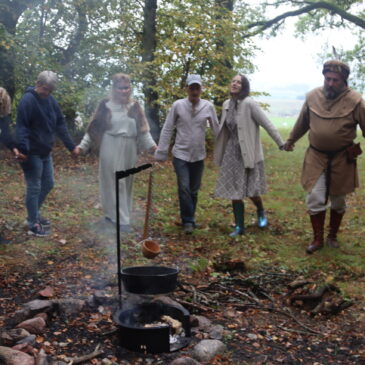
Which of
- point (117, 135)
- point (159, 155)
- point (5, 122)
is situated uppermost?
point (5, 122)

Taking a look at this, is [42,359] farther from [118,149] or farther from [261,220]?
[261,220]

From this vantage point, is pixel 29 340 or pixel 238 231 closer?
pixel 29 340

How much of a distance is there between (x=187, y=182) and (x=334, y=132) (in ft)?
6.78

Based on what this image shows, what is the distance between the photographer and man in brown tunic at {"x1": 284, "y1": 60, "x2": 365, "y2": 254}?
6.03m

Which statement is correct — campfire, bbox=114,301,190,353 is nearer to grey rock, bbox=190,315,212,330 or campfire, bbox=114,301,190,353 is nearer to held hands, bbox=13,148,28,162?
grey rock, bbox=190,315,212,330

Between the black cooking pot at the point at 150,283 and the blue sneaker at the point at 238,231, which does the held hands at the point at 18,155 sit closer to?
the black cooking pot at the point at 150,283

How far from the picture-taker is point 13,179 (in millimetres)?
10148

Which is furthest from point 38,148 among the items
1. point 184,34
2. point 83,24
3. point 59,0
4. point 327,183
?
point 184,34

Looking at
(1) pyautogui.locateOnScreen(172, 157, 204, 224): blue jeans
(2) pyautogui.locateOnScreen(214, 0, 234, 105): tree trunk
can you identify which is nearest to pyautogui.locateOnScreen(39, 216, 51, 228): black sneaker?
(1) pyautogui.locateOnScreen(172, 157, 204, 224): blue jeans

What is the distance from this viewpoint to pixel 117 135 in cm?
669

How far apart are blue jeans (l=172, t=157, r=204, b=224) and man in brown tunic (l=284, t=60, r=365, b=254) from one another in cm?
152

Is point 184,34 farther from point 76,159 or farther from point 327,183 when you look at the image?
point 327,183

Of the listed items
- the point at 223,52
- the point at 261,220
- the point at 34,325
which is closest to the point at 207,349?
the point at 34,325

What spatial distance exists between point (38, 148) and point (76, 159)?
6.73 m
